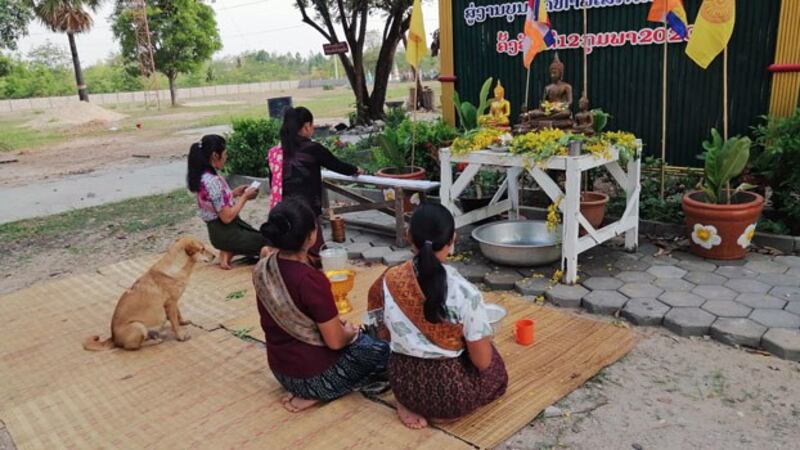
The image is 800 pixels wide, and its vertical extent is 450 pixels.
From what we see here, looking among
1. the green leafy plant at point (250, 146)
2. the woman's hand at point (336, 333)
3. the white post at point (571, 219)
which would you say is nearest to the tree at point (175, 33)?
the green leafy plant at point (250, 146)

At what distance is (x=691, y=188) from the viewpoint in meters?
6.18

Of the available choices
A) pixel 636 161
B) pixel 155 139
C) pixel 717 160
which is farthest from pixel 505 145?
pixel 155 139

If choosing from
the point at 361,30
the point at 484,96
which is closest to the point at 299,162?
the point at 484,96

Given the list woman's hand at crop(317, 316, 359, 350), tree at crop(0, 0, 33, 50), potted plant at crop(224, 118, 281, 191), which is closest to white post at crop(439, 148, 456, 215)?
woman's hand at crop(317, 316, 359, 350)

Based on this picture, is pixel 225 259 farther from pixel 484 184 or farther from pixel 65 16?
pixel 65 16

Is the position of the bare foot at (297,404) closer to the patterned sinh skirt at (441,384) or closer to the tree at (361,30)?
the patterned sinh skirt at (441,384)

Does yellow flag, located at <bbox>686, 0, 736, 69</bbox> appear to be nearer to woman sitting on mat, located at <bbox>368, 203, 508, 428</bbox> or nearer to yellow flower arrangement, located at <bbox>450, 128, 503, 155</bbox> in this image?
yellow flower arrangement, located at <bbox>450, 128, 503, 155</bbox>

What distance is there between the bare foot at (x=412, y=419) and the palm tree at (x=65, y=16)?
29640 mm

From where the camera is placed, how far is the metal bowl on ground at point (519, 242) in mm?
4930

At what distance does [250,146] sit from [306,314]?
279 inches

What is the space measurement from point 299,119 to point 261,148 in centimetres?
479

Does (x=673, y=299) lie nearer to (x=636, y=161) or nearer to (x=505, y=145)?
(x=636, y=161)

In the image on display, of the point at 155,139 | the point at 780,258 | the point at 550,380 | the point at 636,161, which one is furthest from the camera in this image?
the point at 155,139

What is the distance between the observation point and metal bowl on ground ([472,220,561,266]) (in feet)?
16.2
